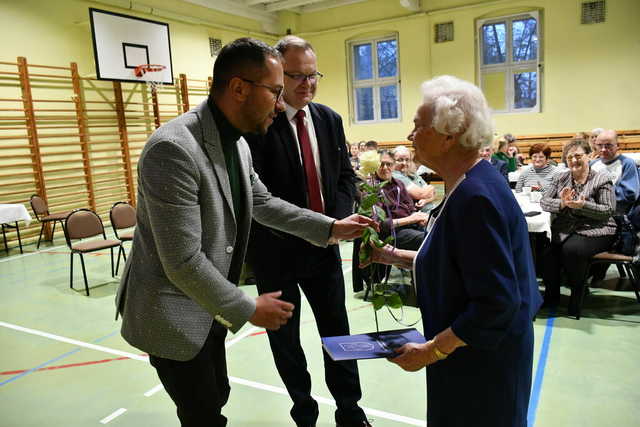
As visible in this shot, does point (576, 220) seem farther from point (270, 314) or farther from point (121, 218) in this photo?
point (121, 218)

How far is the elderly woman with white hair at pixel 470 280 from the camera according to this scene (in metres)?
1.22

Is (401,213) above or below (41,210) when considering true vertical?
above

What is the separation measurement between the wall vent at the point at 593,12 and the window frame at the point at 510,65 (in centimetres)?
90

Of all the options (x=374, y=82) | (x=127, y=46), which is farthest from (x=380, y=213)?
(x=374, y=82)

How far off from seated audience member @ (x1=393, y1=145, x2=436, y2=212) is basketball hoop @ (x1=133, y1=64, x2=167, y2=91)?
20.3 feet

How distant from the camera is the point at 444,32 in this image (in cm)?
1157

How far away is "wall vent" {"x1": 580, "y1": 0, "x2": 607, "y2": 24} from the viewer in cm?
992

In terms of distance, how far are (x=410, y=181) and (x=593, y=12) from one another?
787 cm

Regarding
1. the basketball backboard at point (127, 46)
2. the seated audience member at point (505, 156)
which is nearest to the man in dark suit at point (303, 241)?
the seated audience member at point (505, 156)

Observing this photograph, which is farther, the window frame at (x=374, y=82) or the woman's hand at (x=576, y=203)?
the window frame at (x=374, y=82)

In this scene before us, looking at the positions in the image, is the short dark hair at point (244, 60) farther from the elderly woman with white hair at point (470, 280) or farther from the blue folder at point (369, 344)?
the blue folder at point (369, 344)

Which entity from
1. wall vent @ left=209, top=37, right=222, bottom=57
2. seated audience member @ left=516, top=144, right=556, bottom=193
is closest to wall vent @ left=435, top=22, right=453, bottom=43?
wall vent @ left=209, top=37, right=222, bottom=57

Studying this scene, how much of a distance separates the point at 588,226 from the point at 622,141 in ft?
24.3

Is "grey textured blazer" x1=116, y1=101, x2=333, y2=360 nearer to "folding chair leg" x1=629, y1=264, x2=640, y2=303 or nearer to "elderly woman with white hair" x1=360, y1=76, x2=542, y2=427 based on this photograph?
"elderly woman with white hair" x1=360, y1=76, x2=542, y2=427
